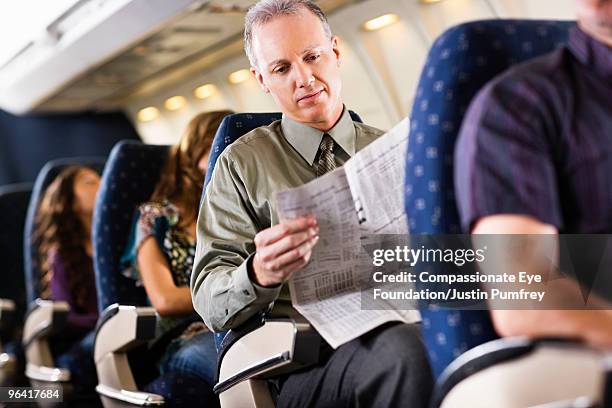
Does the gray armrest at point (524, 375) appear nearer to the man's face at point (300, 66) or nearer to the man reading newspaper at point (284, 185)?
the man reading newspaper at point (284, 185)

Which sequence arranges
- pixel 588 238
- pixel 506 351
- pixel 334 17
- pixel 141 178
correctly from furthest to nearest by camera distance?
pixel 334 17
pixel 141 178
pixel 588 238
pixel 506 351

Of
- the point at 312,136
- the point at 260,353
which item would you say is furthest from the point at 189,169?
the point at 260,353

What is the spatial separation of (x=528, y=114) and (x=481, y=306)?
0.34 meters

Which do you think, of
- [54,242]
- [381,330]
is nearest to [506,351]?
[381,330]

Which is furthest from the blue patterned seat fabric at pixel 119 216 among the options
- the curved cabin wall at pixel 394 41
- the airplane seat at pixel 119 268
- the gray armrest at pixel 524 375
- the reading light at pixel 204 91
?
the reading light at pixel 204 91

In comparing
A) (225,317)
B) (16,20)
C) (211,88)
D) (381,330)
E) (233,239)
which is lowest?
Result: (381,330)

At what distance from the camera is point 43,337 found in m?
4.11

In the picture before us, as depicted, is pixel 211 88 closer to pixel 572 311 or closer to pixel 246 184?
pixel 246 184

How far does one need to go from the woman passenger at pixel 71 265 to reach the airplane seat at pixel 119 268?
37.0 inches

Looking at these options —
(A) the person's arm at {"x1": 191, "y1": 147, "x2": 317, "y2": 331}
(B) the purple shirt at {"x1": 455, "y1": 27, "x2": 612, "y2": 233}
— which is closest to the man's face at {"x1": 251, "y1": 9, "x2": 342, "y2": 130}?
(A) the person's arm at {"x1": 191, "y1": 147, "x2": 317, "y2": 331}

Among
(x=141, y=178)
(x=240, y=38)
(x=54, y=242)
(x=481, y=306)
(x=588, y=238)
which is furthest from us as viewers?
(x=240, y=38)

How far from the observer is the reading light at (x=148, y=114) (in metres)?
6.56

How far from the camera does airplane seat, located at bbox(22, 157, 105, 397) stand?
393 centimetres

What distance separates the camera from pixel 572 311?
4.56 feet
